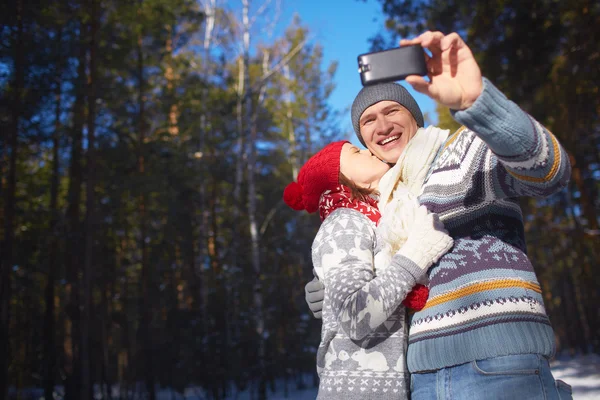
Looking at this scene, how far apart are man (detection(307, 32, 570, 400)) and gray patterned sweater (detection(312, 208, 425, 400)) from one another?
0.09 m

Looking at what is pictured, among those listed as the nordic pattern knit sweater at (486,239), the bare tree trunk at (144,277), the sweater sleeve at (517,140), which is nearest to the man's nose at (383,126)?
the nordic pattern knit sweater at (486,239)

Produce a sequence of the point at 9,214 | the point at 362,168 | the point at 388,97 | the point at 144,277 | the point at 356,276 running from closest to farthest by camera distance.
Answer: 1. the point at 356,276
2. the point at 362,168
3. the point at 388,97
4. the point at 9,214
5. the point at 144,277

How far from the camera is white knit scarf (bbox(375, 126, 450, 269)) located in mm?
1667

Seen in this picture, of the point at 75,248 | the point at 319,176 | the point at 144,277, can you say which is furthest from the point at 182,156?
the point at 319,176

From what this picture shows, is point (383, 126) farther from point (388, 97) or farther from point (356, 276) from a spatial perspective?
point (356, 276)

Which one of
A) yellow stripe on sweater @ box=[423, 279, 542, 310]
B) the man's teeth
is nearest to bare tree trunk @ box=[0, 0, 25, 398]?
the man's teeth

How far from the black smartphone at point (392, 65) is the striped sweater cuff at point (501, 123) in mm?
177

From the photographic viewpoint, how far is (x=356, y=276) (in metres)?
1.67

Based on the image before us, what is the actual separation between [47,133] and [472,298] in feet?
45.4

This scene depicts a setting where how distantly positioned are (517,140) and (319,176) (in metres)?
0.87

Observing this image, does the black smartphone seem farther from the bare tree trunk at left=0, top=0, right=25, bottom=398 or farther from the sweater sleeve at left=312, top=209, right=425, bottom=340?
the bare tree trunk at left=0, top=0, right=25, bottom=398

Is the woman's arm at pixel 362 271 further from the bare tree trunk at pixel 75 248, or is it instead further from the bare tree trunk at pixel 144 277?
the bare tree trunk at pixel 144 277

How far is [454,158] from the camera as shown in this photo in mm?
1612

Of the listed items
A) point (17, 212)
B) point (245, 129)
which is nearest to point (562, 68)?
point (245, 129)
